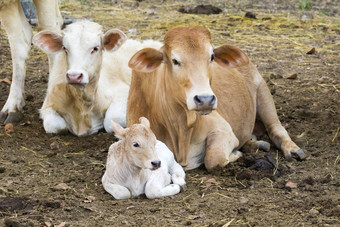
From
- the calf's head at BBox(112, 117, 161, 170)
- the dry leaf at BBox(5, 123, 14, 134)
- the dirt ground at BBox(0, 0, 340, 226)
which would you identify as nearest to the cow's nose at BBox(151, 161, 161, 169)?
the calf's head at BBox(112, 117, 161, 170)

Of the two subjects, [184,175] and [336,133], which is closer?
[184,175]

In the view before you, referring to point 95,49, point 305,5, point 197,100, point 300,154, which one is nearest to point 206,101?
point 197,100

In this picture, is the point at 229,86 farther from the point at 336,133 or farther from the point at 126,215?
the point at 126,215

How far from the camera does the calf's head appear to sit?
565 centimetres

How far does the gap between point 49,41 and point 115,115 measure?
1.16 m

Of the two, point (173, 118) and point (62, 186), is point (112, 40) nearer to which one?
point (173, 118)

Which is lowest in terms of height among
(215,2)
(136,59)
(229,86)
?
(215,2)

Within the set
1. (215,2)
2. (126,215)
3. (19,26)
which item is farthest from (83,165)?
(215,2)

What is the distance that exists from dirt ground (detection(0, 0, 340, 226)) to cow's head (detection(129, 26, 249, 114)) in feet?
2.49

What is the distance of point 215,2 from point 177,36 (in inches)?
368

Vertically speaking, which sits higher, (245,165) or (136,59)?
(136,59)

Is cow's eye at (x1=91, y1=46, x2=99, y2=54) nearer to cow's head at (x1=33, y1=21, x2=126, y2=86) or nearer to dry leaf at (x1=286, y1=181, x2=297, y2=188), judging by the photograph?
cow's head at (x1=33, y1=21, x2=126, y2=86)

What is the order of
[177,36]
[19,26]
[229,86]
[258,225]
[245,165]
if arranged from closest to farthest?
[258,225], [177,36], [245,165], [229,86], [19,26]

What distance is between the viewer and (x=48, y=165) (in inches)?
275
